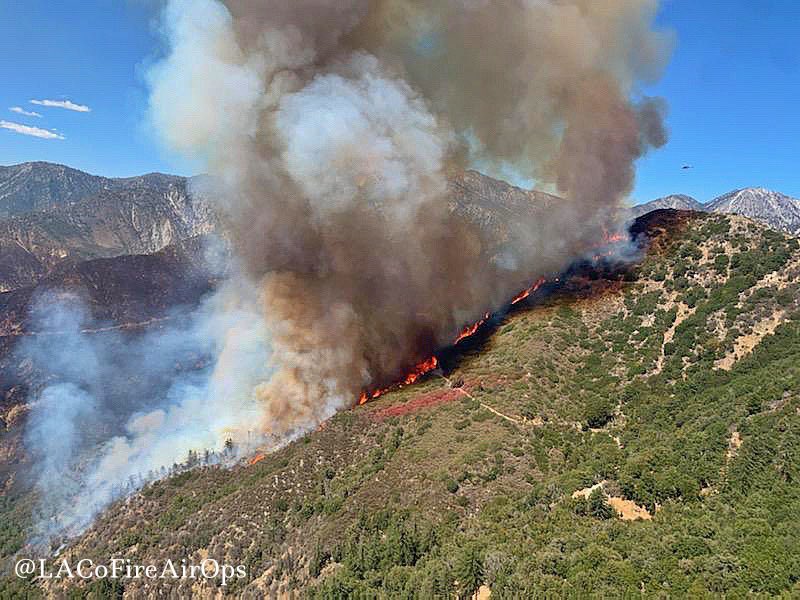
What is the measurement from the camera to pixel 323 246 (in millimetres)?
52938

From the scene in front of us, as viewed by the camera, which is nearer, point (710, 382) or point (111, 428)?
point (710, 382)

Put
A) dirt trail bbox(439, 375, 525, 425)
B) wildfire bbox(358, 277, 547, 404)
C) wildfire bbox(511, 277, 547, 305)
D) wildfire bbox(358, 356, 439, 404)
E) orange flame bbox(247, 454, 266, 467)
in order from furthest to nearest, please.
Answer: wildfire bbox(511, 277, 547, 305), wildfire bbox(358, 277, 547, 404), wildfire bbox(358, 356, 439, 404), orange flame bbox(247, 454, 266, 467), dirt trail bbox(439, 375, 525, 425)

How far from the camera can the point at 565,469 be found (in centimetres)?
3500

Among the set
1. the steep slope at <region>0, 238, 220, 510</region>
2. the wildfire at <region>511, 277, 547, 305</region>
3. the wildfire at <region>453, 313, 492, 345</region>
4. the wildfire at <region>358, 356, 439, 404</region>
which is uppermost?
the steep slope at <region>0, 238, 220, 510</region>

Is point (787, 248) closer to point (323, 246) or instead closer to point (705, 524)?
point (705, 524)

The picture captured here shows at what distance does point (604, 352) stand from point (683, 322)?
661cm

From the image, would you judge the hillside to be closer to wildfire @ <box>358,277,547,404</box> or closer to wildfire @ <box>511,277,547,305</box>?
wildfire @ <box>358,277,547,404</box>

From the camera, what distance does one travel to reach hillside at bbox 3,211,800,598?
25.1m

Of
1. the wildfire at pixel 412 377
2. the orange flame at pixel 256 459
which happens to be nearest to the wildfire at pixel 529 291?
the wildfire at pixel 412 377

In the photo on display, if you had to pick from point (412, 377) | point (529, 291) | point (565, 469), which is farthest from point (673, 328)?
point (412, 377)

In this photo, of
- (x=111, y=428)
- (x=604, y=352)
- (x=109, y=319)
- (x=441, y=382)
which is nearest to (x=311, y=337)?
(x=441, y=382)

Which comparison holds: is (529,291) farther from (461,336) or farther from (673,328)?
(673,328)

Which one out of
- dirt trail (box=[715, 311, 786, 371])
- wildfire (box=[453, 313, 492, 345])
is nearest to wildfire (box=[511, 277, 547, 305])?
wildfire (box=[453, 313, 492, 345])

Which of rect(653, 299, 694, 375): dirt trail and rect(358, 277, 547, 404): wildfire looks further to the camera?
rect(358, 277, 547, 404): wildfire
